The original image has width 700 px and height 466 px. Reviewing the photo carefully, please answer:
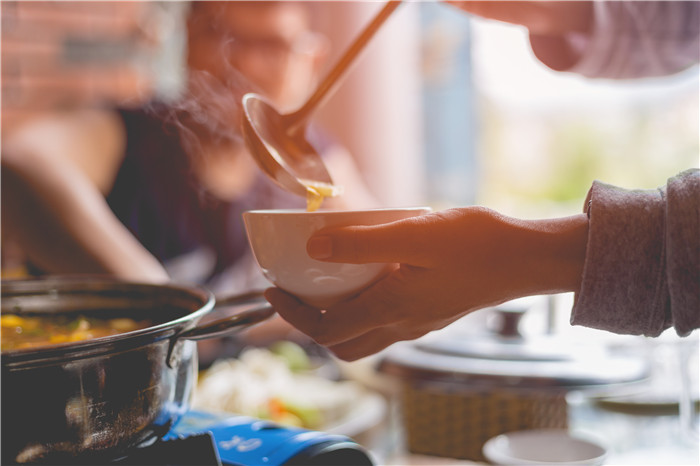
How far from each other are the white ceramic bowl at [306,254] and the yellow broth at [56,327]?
1.07 ft

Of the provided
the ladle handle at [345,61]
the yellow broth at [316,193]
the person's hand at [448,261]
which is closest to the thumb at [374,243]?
the person's hand at [448,261]

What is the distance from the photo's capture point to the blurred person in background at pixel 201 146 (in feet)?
6.72

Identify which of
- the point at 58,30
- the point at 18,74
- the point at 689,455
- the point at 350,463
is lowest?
the point at 689,455

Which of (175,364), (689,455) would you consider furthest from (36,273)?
(689,455)

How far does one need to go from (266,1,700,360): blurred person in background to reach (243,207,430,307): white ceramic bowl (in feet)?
0.05

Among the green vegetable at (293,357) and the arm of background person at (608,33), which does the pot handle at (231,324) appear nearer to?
the arm of background person at (608,33)

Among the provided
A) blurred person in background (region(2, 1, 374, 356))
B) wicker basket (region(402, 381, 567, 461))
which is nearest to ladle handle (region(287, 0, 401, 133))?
wicker basket (region(402, 381, 567, 461))

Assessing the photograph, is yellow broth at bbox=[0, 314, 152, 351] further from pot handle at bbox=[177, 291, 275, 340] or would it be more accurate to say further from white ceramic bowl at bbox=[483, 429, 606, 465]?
white ceramic bowl at bbox=[483, 429, 606, 465]

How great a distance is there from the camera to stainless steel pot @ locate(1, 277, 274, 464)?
0.62 metres

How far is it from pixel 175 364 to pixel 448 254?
0.33 meters

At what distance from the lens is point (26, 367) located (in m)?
0.61

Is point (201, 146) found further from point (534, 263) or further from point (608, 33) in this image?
point (534, 263)

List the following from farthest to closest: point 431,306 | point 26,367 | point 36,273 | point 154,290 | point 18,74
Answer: point 18,74
point 36,273
point 154,290
point 431,306
point 26,367

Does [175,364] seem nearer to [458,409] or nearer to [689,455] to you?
[458,409]
